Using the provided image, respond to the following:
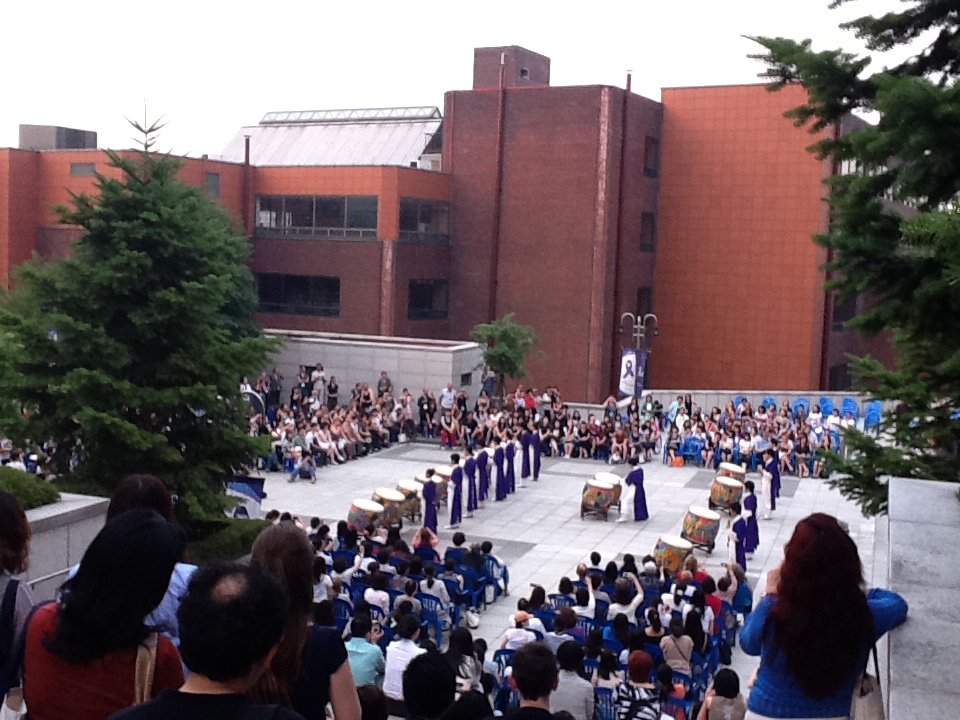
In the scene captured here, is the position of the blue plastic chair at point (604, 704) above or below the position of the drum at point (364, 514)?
above

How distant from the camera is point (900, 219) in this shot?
25.6 ft

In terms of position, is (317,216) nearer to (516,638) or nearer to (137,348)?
(137,348)

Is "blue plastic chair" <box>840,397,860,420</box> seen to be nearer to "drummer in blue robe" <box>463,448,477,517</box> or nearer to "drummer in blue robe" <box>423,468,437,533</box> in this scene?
"drummer in blue robe" <box>463,448,477,517</box>

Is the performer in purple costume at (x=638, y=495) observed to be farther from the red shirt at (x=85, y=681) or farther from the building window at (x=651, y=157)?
the building window at (x=651, y=157)

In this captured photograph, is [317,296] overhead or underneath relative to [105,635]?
overhead

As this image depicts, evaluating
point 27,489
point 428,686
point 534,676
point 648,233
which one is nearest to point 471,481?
point 27,489

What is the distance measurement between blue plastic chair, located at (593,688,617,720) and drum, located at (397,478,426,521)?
38.0 feet

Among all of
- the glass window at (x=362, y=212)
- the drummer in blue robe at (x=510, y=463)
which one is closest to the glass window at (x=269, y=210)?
the glass window at (x=362, y=212)

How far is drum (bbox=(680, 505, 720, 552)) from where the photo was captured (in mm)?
19062

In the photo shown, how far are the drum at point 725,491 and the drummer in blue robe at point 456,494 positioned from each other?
497 centimetres

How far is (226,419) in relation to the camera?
48.4ft

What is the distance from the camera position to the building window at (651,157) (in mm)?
41750

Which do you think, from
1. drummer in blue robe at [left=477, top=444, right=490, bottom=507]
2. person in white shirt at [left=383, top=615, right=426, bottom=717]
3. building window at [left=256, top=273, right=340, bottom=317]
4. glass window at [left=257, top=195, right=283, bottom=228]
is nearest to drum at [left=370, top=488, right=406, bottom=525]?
drummer in blue robe at [left=477, top=444, right=490, bottom=507]

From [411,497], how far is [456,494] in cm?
91
